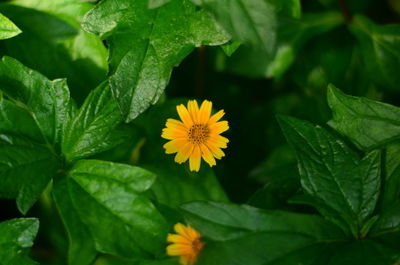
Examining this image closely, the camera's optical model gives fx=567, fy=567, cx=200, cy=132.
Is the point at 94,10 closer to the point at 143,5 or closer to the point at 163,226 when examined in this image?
the point at 143,5

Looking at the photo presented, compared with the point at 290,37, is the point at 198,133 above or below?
below

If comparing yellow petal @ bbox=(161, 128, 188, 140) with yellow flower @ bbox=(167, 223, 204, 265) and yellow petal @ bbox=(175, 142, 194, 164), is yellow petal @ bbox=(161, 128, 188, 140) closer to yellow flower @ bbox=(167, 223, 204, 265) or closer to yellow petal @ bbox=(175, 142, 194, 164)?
yellow petal @ bbox=(175, 142, 194, 164)

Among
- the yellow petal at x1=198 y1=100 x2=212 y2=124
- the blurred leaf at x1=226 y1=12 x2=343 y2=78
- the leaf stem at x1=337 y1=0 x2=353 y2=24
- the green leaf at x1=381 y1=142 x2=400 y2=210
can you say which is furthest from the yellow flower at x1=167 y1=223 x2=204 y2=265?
the leaf stem at x1=337 y1=0 x2=353 y2=24

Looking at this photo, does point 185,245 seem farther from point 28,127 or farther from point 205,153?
point 28,127

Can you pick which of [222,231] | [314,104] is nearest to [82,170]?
[222,231]

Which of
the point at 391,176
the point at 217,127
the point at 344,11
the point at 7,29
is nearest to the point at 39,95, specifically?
the point at 7,29

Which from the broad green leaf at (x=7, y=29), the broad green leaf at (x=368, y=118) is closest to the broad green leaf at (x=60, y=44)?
the broad green leaf at (x=7, y=29)

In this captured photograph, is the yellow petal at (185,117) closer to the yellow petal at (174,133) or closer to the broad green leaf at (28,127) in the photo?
the yellow petal at (174,133)
